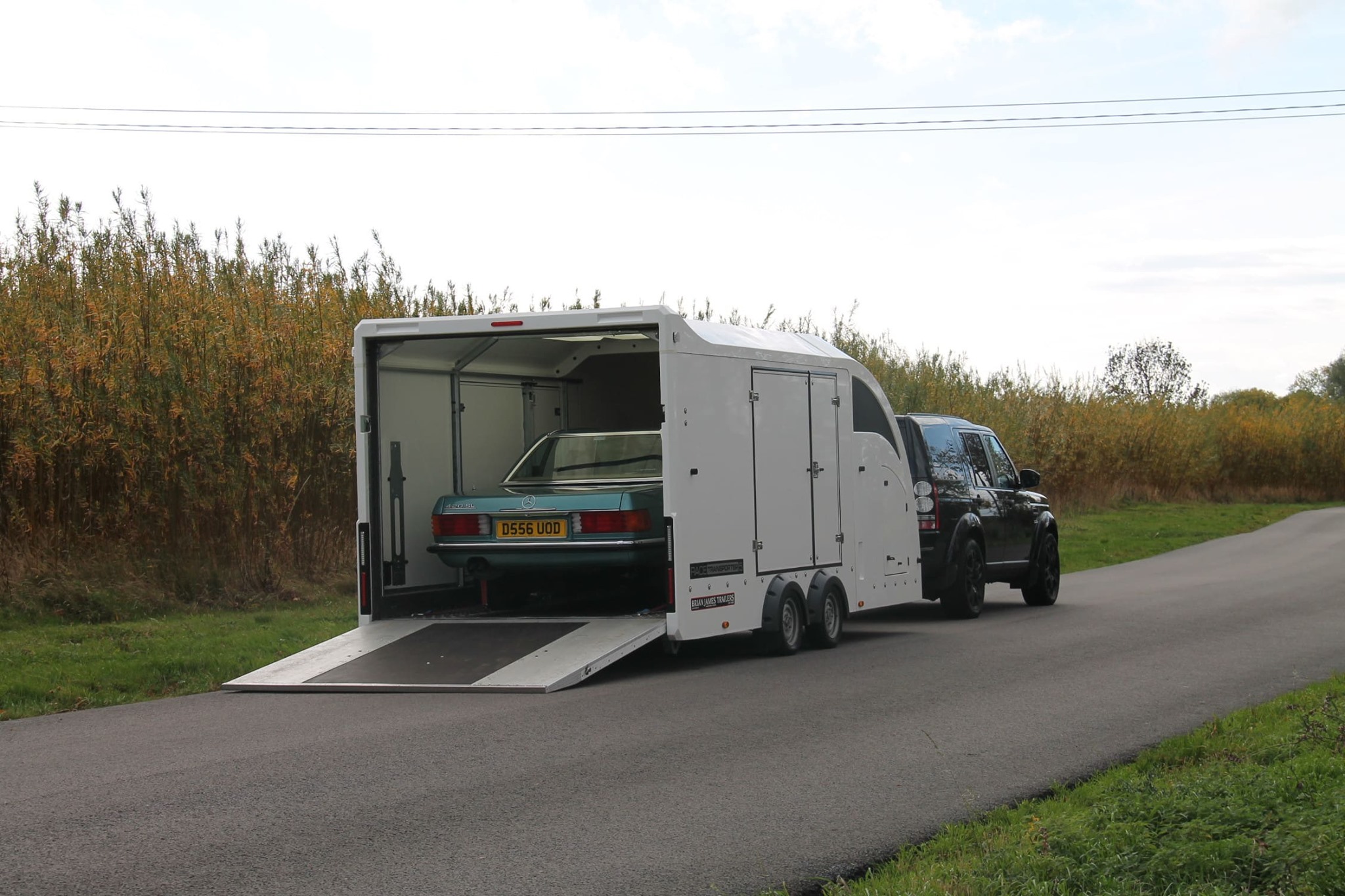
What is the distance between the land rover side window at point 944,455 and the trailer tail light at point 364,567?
6277mm

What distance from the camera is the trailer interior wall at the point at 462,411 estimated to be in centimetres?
1180

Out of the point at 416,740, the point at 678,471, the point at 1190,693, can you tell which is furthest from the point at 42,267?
the point at 1190,693

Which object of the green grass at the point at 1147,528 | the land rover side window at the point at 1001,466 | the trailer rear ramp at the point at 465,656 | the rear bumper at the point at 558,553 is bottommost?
the green grass at the point at 1147,528

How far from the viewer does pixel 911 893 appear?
15.8 feet

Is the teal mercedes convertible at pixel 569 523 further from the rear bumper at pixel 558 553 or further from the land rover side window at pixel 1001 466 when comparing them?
the land rover side window at pixel 1001 466

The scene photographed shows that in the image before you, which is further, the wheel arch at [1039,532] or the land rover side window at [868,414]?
the wheel arch at [1039,532]

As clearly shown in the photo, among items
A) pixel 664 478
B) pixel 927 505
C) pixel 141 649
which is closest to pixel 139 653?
pixel 141 649

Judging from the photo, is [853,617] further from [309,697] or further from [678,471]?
[309,697]

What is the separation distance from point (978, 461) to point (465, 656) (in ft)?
24.8

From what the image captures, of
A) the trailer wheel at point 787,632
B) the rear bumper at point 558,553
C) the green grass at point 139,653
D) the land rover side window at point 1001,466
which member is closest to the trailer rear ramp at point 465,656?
the rear bumper at point 558,553

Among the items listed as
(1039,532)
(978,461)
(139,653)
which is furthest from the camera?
(1039,532)

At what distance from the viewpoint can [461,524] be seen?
11602 millimetres

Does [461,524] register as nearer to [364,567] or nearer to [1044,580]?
[364,567]

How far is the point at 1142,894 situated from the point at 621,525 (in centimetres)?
674
